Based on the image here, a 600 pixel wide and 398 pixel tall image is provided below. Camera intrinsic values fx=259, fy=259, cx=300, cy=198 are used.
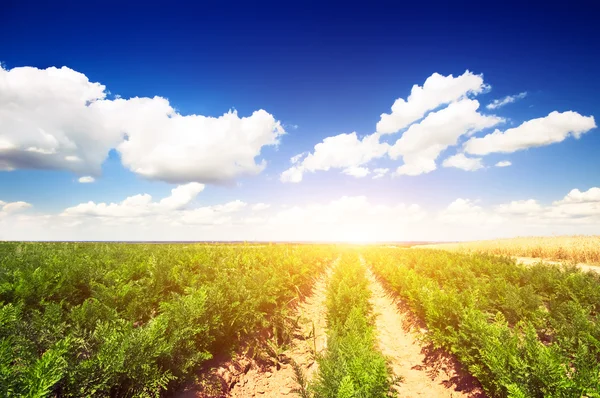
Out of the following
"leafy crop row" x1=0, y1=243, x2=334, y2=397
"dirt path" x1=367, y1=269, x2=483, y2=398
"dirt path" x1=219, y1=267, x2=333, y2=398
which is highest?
"leafy crop row" x1=0, y1=243, x2=334, y2=397

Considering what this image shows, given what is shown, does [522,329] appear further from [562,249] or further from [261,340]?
[562,249]

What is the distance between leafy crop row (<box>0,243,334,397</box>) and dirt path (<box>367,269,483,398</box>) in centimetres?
326

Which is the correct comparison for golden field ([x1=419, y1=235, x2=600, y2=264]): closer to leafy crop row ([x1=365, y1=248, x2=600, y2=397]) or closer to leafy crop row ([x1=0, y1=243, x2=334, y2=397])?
leafy crop row ([x1=365, y1=248, x2=600, y2=397])

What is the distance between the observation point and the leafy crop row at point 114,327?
302 cm

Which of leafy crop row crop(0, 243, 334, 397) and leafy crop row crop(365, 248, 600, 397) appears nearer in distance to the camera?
leafy crop row crop(0, 243, 334, 397)

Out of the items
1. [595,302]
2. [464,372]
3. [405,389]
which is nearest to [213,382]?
[405,389]

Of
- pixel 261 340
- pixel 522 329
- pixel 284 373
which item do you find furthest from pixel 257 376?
pixel 522 329

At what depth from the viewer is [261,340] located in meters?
6.80

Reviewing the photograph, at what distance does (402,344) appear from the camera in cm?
764

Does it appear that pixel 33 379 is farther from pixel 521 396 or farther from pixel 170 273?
pixel 170 273

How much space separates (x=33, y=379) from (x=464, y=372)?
6954 mm

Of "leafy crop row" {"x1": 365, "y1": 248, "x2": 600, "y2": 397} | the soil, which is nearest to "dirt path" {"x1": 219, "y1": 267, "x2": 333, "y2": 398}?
the soil

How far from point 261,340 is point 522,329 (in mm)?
6888

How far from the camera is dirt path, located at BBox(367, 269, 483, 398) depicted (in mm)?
5250
